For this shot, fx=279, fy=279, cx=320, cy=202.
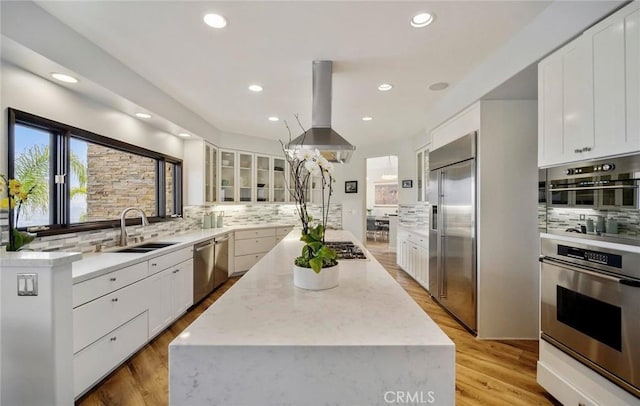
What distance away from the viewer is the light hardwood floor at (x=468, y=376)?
1917 mm

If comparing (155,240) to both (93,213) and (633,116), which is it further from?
(633,116)

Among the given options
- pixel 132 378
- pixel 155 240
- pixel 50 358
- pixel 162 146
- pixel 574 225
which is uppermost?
pixel 162 146

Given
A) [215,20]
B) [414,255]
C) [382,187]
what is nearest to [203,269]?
[215,20]

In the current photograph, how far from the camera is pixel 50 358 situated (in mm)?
1525

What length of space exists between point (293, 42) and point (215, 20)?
0.58m

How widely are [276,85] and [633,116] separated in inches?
107

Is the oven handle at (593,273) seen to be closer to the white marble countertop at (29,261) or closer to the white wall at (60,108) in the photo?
the white marble countertop at (29,261)

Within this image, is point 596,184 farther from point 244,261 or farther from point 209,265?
point 244,261

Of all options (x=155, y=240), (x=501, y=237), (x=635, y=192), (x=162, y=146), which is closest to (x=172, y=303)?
(x=155, y=240)

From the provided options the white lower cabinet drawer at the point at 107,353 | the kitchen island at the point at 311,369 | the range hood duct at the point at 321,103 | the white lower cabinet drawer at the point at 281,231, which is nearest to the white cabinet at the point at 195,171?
the white lower cabinet drawer at the point at 281,231

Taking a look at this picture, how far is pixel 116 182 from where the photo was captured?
10.6ft

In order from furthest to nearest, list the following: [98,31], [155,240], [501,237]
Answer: [155,240] → [501,237] → [98,31]

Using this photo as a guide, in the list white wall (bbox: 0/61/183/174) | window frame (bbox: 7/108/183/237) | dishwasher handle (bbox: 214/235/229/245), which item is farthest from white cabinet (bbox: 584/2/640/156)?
dishwasher handle (bbox: 214/235/229/245)

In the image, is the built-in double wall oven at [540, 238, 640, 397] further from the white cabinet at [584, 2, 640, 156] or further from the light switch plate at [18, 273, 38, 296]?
the light switch plate at [18, 273, 38, 296]
